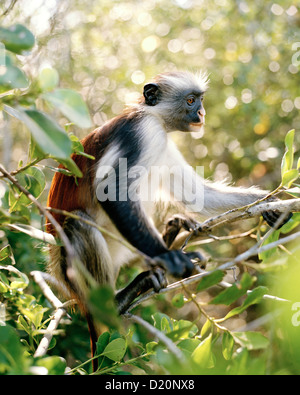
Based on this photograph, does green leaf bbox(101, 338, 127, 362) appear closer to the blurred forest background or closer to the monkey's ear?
the monkey's ear

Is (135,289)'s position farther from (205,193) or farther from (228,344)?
(205,193)

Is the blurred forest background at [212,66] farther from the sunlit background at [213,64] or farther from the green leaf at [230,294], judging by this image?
the green leaf at [230,294]

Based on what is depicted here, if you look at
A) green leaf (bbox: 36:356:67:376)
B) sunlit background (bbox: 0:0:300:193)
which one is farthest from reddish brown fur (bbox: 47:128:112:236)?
sunlit background (bbox: 0:0:300:193)

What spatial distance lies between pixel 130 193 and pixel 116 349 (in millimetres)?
1598

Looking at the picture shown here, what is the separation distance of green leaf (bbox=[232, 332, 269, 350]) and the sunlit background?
4904 millimetres

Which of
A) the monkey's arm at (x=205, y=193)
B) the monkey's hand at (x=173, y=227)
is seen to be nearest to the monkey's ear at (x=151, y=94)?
the monkey's arm at (x=205, y=193)

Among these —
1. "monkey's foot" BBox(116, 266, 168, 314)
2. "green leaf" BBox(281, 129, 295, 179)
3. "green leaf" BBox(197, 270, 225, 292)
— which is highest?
"green leaf" BBox(281, 129, 295, 179)

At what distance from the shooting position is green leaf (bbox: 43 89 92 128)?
1.62 metres

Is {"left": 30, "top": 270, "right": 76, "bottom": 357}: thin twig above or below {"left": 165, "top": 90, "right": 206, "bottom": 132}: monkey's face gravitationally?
below

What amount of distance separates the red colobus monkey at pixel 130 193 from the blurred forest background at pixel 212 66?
1976 millimetres

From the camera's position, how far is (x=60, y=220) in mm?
3961

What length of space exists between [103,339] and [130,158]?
6.03 feet

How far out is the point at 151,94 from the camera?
4762 millimetres
